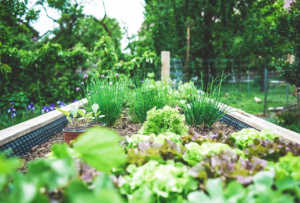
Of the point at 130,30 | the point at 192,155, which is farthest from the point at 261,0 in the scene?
the point at 192,155

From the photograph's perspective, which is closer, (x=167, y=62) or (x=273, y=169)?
(x=273, y=169)

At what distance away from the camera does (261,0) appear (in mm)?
8750

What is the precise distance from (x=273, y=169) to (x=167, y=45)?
8.29 metres

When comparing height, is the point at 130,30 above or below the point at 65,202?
above

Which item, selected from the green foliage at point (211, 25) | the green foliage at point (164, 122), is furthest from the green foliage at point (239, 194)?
the green foliage at point (211, 25)

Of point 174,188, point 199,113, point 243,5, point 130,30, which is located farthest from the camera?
point 243,5

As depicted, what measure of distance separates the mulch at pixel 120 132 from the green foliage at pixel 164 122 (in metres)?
0.29

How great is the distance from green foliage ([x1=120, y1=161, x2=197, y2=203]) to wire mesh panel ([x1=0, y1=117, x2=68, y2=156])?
1058 millimetres

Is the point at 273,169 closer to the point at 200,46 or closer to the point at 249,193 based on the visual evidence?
the point at 249,193

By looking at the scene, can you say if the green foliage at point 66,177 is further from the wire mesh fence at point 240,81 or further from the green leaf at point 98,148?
the wire mesh fence at point 240,81

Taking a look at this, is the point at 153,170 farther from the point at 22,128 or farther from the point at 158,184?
the point at 22,128

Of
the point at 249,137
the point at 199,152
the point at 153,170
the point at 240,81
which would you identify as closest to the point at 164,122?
the point at 249,137

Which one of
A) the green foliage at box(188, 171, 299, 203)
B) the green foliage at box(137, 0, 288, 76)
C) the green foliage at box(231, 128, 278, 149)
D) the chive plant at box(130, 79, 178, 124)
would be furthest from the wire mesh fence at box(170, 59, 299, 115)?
the green foliage at box(188, 171, 299, 203)

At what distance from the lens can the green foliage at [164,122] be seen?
2.13 meters
